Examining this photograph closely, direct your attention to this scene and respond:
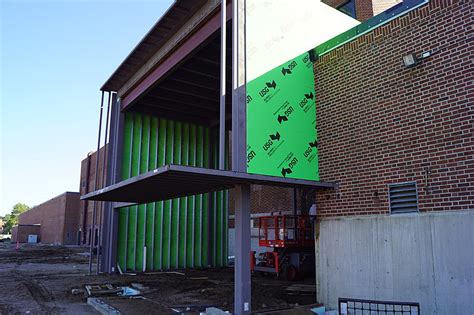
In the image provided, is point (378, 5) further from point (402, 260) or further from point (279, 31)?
point (402, 260)

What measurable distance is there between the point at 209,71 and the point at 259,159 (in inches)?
245

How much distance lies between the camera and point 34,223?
73.2m

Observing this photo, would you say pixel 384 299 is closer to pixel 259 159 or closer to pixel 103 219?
pixel 259 159

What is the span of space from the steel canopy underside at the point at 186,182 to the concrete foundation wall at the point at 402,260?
1.48 m

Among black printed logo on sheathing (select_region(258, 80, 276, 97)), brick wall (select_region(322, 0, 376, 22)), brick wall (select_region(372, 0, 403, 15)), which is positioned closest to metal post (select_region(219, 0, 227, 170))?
black printed logo on sheathing (select_region(258, 80, 276, 97))

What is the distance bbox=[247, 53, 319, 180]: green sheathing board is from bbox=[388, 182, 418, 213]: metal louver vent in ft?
7.14

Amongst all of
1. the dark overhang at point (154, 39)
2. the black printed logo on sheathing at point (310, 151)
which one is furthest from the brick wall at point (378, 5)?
the black printed logo on sheathing at point (310, 151)

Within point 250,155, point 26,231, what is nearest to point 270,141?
point 250,155

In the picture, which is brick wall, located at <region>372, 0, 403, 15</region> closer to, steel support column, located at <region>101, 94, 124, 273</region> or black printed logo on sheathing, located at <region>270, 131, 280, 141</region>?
steel support column, located at <region>101, 94, 124, 273</region>

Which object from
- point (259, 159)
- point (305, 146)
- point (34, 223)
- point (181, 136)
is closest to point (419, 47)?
point (305, 146)

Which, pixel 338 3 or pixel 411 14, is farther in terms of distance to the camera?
pixel 338 3

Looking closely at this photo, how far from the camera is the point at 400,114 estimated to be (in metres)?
8.39

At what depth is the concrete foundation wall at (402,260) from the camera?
22.7ft

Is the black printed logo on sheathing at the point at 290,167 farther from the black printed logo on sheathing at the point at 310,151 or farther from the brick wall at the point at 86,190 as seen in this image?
the brick wall at the point at 86,190
